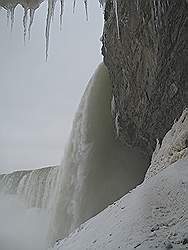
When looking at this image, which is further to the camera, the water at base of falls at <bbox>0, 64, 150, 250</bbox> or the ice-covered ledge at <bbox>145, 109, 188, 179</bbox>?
the water at base of falls at <bbox>0, 64, 150, 250</bbox>

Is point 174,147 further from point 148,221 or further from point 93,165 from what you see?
point 93,165

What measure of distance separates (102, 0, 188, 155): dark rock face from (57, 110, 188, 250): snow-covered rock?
226 centimetres

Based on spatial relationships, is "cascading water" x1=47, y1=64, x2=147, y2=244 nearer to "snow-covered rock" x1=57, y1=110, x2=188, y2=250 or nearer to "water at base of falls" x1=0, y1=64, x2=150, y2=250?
"water at base of falls" x1=0, y1=64, x2=150, y2=250

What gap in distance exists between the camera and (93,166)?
13.1m

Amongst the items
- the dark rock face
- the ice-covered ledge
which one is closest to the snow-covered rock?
the ice-covered ledge

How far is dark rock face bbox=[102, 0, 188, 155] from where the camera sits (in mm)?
7863

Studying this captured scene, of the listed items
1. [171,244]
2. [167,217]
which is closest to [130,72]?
[167,217]

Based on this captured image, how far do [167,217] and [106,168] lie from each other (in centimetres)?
864

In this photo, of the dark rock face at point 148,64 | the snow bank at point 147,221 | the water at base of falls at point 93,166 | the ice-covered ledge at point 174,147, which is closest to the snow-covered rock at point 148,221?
the snow bank at point 147,221

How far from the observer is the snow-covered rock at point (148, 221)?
14.1 ft

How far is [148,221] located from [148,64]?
5.13 m

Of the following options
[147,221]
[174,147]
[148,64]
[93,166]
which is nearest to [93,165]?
[93,166]

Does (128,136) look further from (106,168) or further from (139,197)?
(139,197)

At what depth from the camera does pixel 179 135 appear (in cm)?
780
